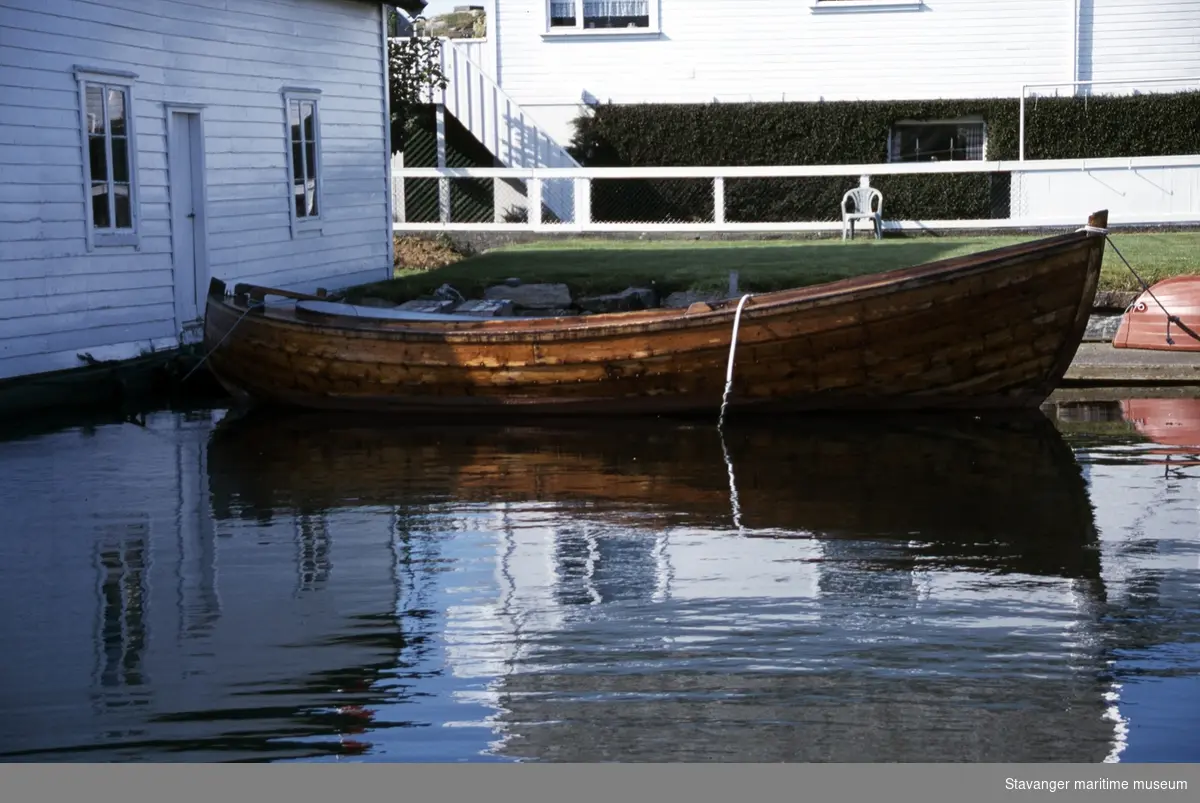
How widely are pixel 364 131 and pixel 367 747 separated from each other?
16.1m

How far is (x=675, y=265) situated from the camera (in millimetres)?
20188

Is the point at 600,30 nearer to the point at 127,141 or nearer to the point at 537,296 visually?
the point at 537,296

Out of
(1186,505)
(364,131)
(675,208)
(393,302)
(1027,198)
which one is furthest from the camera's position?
(675,208)

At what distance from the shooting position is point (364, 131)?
20.8 m

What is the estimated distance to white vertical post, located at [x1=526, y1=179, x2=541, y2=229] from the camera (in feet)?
83.7

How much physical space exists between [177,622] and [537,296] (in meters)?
11.0

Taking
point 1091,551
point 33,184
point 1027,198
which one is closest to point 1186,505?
point 1091,551

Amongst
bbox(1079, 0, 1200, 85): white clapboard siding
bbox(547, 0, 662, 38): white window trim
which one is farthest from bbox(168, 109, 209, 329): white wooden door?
bbox(1079, 0, 1200, 85): white clapboard siding

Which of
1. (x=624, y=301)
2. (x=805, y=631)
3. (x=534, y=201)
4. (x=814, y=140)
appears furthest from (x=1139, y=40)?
(x=805, y=631)

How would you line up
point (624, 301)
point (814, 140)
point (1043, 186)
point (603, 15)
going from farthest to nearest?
point (603, 15) < point (814, 140) < point (1043, 186) < point (624, 301)

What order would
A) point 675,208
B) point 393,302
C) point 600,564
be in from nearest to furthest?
1. point 600,564
2. point 393,302
3. point 675,208

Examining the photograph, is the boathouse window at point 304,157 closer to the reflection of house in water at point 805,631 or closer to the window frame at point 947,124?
the reflection of house in water at point 805,631

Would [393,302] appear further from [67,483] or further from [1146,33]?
[1146,33]

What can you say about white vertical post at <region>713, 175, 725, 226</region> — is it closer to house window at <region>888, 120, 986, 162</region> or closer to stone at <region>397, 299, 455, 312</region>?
house window at <region>888, 120, 986, 162</region>
